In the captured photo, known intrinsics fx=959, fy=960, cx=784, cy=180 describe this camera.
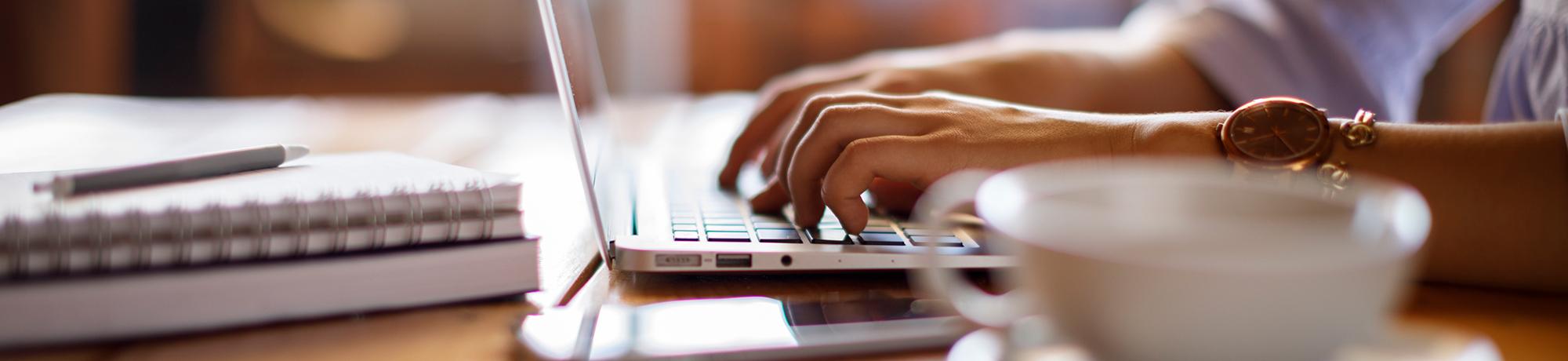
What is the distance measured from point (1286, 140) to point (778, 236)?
0.88ft

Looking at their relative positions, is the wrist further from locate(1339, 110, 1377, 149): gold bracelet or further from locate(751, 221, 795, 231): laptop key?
locate(751, 221, 795, 231): laptop key

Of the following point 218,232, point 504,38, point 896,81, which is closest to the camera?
point 218,232

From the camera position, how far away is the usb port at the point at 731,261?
17.7 inches

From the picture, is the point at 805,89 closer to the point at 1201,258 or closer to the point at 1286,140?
the point at 1286,140

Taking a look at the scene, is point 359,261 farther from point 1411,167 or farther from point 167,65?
point 167,65

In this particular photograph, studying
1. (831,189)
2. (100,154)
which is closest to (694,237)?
(831,189)

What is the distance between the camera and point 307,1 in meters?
3.03

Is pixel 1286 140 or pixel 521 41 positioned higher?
pixel 521 41

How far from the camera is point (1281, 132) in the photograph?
0.50 metres

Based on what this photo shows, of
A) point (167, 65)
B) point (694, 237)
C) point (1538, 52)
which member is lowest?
point (694, 237)

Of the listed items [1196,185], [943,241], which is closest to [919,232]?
[943,241]

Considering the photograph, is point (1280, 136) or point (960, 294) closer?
point (960, 294)

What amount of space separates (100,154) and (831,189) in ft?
1.36

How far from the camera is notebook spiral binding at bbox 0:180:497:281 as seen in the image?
0.34 meters
